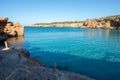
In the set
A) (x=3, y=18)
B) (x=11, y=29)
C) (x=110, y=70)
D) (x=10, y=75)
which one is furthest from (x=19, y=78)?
(x=11, y=29)

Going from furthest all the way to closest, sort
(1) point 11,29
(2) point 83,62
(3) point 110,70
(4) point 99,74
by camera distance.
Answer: (1) point 11,29 < (2) point 83,62 < (3) point 110,70 < (4) point 99,74

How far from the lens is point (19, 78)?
54.9 ft

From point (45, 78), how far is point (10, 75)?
10.9 ft

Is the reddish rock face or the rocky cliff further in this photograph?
the reddish rock face

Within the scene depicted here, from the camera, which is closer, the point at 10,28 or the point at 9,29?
the point at 9,29

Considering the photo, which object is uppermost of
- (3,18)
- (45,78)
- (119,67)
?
(3,18)

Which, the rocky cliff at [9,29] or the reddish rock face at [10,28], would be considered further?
the reddish rock face at [10,28]

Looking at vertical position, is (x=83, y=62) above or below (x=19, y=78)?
below

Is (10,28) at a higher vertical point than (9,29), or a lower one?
higher

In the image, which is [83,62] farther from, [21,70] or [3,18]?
[3,18]

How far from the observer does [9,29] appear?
300 feet

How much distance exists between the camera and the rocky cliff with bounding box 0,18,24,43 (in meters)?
84.0

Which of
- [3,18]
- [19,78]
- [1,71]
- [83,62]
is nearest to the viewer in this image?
[19,78]

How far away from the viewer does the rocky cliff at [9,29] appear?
84.0 meters
